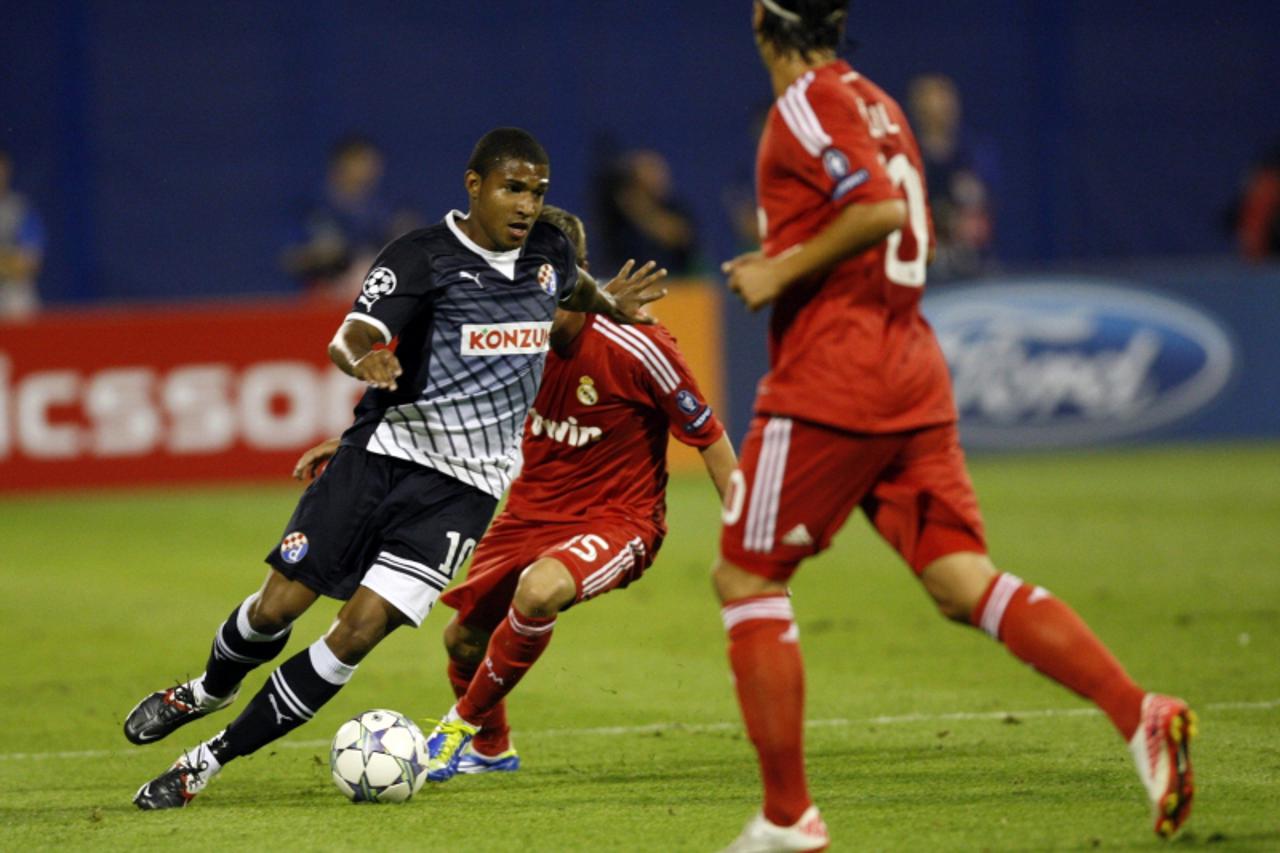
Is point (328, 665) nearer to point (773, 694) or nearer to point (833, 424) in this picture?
point (773, 694)

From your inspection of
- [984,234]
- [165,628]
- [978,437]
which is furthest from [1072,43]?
[165,628]

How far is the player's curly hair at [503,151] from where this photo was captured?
19.7 ft

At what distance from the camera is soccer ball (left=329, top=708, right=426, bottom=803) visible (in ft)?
19.3

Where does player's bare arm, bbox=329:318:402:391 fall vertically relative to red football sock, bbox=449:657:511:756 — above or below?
above

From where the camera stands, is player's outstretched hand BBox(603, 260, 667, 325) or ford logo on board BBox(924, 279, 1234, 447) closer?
player's outstretched hand BBox(603, 260, 667, 325)

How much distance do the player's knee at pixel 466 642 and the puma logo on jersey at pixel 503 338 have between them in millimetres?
1106

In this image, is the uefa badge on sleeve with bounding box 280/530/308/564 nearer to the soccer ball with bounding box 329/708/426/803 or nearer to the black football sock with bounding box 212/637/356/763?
the black football sock with bounding box 212/637/356/763

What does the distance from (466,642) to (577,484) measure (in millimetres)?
653

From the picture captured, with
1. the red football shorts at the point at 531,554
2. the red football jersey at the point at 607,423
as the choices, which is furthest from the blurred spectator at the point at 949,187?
the red football shorts at the point at 531,554

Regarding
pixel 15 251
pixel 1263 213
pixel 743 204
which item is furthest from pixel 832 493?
pixel 1263 213

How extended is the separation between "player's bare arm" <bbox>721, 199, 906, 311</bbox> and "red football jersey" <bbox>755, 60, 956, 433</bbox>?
4cm

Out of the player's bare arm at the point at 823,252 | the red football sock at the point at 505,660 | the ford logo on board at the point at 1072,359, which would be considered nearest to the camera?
the player's bare arm at the point at 823,252

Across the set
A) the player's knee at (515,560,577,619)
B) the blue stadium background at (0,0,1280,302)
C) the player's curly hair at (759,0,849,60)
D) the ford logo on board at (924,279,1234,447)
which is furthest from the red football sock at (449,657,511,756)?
the blue stadium background at (0,0,1280,302)

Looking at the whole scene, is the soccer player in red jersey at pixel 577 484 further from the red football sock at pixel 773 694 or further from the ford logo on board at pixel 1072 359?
the ford logo on board at pixel 1072 359
